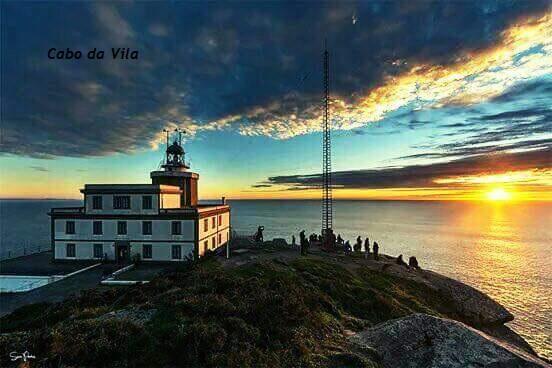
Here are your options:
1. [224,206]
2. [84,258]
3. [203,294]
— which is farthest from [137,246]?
[203,294]

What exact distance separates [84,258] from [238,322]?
26.5 meters

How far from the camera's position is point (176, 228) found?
100ft

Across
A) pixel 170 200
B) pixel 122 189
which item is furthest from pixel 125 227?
pixel 170 200

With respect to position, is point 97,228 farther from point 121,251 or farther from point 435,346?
point 435,346

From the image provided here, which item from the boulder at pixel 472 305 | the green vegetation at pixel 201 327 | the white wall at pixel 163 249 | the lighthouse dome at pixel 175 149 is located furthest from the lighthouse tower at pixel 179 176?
the boulder at pixel 472 305

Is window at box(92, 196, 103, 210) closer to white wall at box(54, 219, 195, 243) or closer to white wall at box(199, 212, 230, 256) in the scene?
white wall at box(54, 219, 195, 243)

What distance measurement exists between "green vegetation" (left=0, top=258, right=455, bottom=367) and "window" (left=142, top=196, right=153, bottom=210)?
44.4 feet

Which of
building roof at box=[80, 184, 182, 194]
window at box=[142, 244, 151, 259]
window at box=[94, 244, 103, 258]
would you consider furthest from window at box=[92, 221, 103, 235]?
window at box=[142, 244, 151, 259]

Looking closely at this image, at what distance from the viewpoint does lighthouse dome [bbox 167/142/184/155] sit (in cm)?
3839

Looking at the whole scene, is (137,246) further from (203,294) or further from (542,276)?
(542,276)

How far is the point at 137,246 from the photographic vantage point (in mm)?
30547

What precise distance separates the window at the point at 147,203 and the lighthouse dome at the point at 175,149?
9.39m

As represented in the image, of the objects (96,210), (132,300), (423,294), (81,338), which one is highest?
(96,210)

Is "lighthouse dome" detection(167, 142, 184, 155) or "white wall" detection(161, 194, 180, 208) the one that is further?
"lighthouse dome" detection(167, 142, 184, 155)
